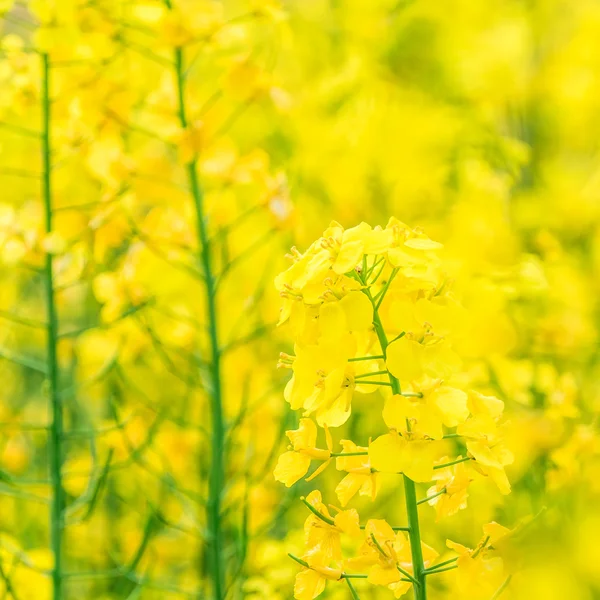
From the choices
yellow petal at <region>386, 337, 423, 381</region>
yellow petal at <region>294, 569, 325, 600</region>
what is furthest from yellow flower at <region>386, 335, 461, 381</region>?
yellow petal at <region>294, 569, 325, 600</region>

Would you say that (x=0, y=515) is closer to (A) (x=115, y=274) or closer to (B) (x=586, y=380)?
(A) (x=115, y=274)

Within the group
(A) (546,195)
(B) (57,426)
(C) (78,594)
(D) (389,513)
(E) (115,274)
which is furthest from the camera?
(C) (78,594)

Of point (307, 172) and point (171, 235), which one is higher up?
point (307, 172)

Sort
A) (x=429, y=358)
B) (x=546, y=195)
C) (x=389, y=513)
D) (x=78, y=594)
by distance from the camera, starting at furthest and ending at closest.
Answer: (x=78, y=594) < (x=546, y=195) < (x=389, y=513) < (x=429, y=358)

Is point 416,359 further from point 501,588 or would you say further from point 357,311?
point 501,588


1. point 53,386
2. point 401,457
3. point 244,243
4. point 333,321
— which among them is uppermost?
point 244,243

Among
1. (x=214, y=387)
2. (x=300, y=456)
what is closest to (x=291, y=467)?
(x=300, y=456)

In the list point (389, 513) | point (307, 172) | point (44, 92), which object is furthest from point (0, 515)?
point (44, 92)

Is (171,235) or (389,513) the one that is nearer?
(171,235)
